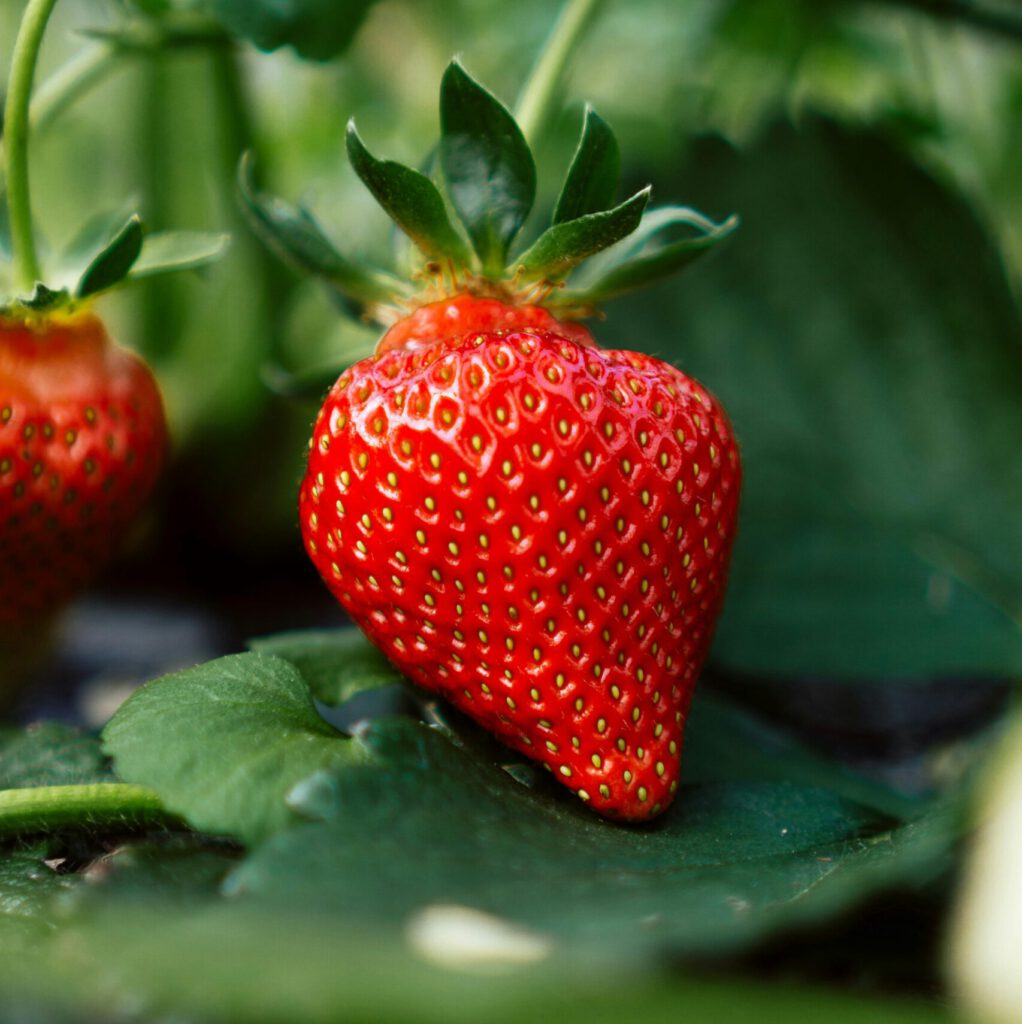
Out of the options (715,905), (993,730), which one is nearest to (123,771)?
(715,905)

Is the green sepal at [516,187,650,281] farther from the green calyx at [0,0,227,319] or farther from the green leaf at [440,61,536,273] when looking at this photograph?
the green calyx at [0,0,227,319]

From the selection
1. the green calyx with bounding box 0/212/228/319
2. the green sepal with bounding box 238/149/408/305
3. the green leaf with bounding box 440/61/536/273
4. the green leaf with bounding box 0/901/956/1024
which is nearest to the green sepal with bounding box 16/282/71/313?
the green calyx with bounding box 0/212/228/319

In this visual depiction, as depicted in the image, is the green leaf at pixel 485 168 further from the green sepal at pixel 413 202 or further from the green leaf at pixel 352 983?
the green leaf at pixel 352 983

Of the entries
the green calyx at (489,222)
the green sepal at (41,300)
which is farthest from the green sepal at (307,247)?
the green sepal at (41,300)

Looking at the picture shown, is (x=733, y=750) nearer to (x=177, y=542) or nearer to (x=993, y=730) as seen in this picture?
(x=993, y=730)

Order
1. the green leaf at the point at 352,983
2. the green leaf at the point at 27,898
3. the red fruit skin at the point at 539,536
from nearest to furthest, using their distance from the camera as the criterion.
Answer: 1. the green leaf at the point at 352,983
2. the green leaf at the point at 27,898
3. the red fruit skin at the point at 539,536

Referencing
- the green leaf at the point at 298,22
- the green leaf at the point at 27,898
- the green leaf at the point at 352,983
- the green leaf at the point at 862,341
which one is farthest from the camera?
the green leaf at the point at 862,341

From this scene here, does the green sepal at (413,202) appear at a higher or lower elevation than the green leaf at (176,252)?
higher
